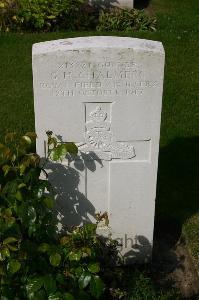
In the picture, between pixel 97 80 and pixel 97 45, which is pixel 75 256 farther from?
pixel 97 45

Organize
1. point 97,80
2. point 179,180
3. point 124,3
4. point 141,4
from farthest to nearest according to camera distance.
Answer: point 141,4 < point 124,3 < point 179,180 < point 97,80

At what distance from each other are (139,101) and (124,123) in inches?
8.1

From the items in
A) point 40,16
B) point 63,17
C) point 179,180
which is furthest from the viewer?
point 63,17

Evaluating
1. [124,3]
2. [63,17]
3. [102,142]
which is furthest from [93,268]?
[124,3]

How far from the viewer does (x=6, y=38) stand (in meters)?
9.46

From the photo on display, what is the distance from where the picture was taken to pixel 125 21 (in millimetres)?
10195

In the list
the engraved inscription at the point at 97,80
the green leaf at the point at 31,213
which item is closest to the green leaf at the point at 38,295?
the green leaf at the point at 31,213

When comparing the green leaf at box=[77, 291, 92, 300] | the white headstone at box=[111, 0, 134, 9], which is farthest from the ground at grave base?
the white headstone at box=[111, 0, 134, 9]

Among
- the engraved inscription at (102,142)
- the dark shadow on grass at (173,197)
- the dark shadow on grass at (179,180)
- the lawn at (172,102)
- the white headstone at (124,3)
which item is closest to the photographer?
the engraved inscription at (102,142)

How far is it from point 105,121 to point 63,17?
593cm

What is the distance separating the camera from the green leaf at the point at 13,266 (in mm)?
3836

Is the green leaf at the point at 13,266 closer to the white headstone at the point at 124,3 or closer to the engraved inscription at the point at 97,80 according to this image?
the engraved inscription at the point at 97,80

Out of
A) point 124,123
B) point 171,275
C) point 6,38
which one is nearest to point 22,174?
point 124,123

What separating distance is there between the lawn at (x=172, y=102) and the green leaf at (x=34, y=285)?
5.73ft
